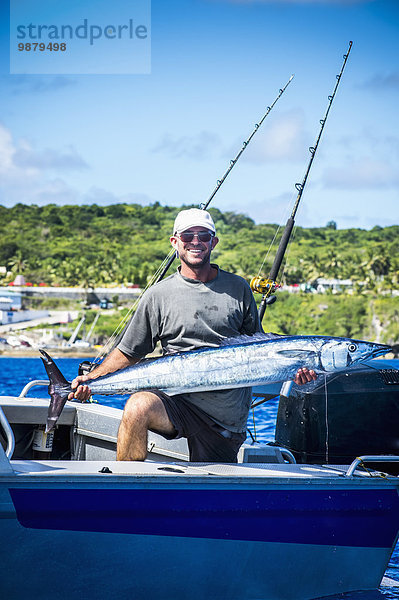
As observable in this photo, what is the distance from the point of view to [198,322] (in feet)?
13.6

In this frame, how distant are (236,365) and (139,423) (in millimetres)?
551

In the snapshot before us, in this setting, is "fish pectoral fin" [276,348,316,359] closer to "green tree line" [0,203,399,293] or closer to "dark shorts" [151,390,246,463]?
"dark shorts" [151,390,246,463]

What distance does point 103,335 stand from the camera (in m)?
84.2

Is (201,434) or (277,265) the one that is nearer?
(201,434)

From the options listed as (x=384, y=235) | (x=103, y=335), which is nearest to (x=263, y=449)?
(x=103, y=335)

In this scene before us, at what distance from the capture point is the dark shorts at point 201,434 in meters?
4.01

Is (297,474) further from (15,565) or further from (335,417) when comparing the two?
(15,565)

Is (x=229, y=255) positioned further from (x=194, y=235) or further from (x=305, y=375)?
(x=305, y=375)

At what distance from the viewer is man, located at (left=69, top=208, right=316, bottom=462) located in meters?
4.10

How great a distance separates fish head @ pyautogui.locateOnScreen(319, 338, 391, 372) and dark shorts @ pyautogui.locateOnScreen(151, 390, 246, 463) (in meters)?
0.69

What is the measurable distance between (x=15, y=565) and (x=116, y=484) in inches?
21.5

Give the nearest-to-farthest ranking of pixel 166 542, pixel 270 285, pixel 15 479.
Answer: pixel 15 479 < pixel 166 542 < pixel 270 285

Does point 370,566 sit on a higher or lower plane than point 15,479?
lower

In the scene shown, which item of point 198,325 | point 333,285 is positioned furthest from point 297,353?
point 333,285
